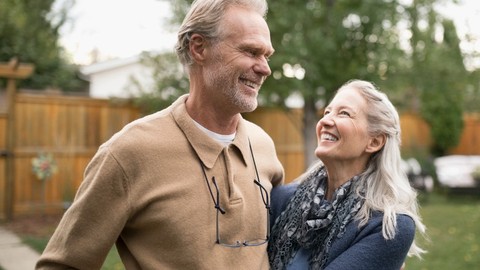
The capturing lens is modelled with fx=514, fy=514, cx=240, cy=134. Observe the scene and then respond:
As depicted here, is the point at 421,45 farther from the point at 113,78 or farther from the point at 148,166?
the point at 113,78

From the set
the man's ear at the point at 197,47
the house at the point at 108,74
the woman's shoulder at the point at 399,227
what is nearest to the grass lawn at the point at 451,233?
the woman's shoulder at the point at 399,227

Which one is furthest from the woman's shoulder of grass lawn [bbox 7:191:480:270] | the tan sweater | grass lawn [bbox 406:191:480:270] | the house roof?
the house roof

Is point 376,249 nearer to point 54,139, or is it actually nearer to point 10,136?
point 10,136

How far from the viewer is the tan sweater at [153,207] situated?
5.81ft

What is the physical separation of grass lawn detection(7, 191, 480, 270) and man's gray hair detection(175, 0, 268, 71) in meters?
4.97

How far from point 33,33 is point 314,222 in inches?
523

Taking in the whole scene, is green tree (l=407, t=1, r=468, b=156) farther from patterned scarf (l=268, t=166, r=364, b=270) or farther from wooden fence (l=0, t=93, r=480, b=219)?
patterned scarf (l=268, t=166, r=364, b=270)

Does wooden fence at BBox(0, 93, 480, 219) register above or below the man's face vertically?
below

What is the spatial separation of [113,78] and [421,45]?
A: 15.5m

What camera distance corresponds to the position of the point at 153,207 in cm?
179

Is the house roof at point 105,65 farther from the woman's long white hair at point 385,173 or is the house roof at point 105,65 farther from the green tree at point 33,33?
the woman's long white hair at point 385,173

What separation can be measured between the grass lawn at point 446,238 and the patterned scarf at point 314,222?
15.1 ft

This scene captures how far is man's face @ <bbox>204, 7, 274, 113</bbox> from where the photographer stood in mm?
1929

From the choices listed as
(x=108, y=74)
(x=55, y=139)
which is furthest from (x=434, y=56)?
(x=108, y=74)
